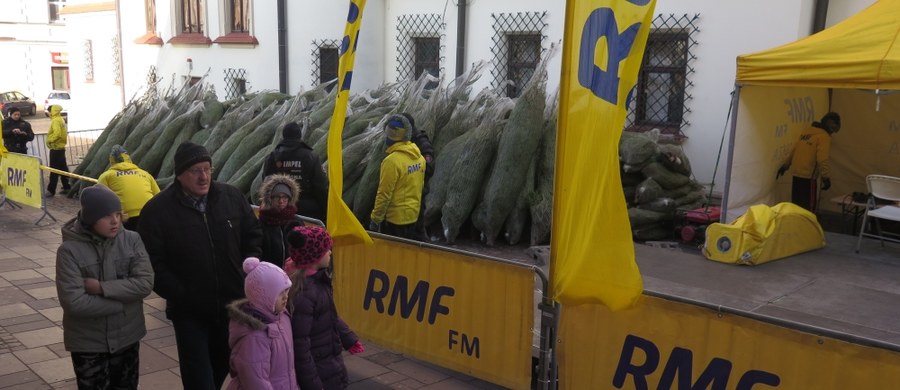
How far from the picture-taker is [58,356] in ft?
17.9

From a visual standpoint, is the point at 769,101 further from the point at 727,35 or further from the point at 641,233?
the point at 641,233

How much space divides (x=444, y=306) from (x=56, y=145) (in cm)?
1054

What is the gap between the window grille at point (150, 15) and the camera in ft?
64.0

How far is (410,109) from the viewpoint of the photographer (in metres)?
10.3

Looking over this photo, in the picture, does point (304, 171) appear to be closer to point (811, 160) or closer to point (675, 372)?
point (675, 372)

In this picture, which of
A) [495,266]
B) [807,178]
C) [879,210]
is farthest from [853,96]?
[495,266]

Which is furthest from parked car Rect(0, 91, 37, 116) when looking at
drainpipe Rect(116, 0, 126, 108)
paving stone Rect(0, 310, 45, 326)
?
paving stone Rect(0, 310, 45, 326)

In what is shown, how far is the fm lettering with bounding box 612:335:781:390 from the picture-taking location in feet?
11.7

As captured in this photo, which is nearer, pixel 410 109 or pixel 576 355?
pixel 576 355

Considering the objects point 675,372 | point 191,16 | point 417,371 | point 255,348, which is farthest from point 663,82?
point 191,16

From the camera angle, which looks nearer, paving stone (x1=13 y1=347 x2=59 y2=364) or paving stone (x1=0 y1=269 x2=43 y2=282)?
paving stone (x1=13 y1=347 x2=59 y2=364)

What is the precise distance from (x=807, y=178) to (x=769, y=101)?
120cm

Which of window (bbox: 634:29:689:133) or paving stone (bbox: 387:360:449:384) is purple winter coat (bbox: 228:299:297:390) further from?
window (bbox: 634:29:689:133)

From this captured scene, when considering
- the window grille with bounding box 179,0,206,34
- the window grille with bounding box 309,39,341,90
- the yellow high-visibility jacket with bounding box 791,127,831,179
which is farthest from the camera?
the window grille with bounding box 179,0,206,34
